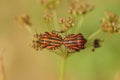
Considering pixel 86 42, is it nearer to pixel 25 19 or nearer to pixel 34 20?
pixel 25 19

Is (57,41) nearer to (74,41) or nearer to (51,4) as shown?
(74,41)

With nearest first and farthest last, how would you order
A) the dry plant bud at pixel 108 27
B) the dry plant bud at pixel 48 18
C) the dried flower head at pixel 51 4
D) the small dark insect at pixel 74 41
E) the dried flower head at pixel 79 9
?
the small dark insect at pixel 74 41 → the dry plant bud at pixel 108 27 → the dry plant bud at pixel 48 18 → the dried flower head at pixel 79 9 → the dried flower head at pixel 51 4

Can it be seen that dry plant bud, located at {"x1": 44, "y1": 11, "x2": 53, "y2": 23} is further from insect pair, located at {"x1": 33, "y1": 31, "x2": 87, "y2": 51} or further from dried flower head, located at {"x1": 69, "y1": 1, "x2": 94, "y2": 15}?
dried flower head, located at {"x1": 69, "y1": 1, "x2": 94, "y2": 15}

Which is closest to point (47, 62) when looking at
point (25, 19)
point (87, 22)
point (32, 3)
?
point (87, 22)

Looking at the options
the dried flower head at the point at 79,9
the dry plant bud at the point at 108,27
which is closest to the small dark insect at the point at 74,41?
the dry plant bud at the point at 108,27

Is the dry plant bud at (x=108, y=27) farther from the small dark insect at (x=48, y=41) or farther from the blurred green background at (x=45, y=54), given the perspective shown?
the blurred green background at (x=45, y=54)

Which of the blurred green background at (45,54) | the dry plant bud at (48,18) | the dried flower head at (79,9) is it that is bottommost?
the dry plant bud at (48,18)

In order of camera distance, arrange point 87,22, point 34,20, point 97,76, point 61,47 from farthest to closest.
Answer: point 34,20, point 87,22, point 97,76, point 61,47

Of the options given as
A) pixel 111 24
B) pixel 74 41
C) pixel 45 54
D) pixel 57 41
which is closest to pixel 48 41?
pixel 57 41
